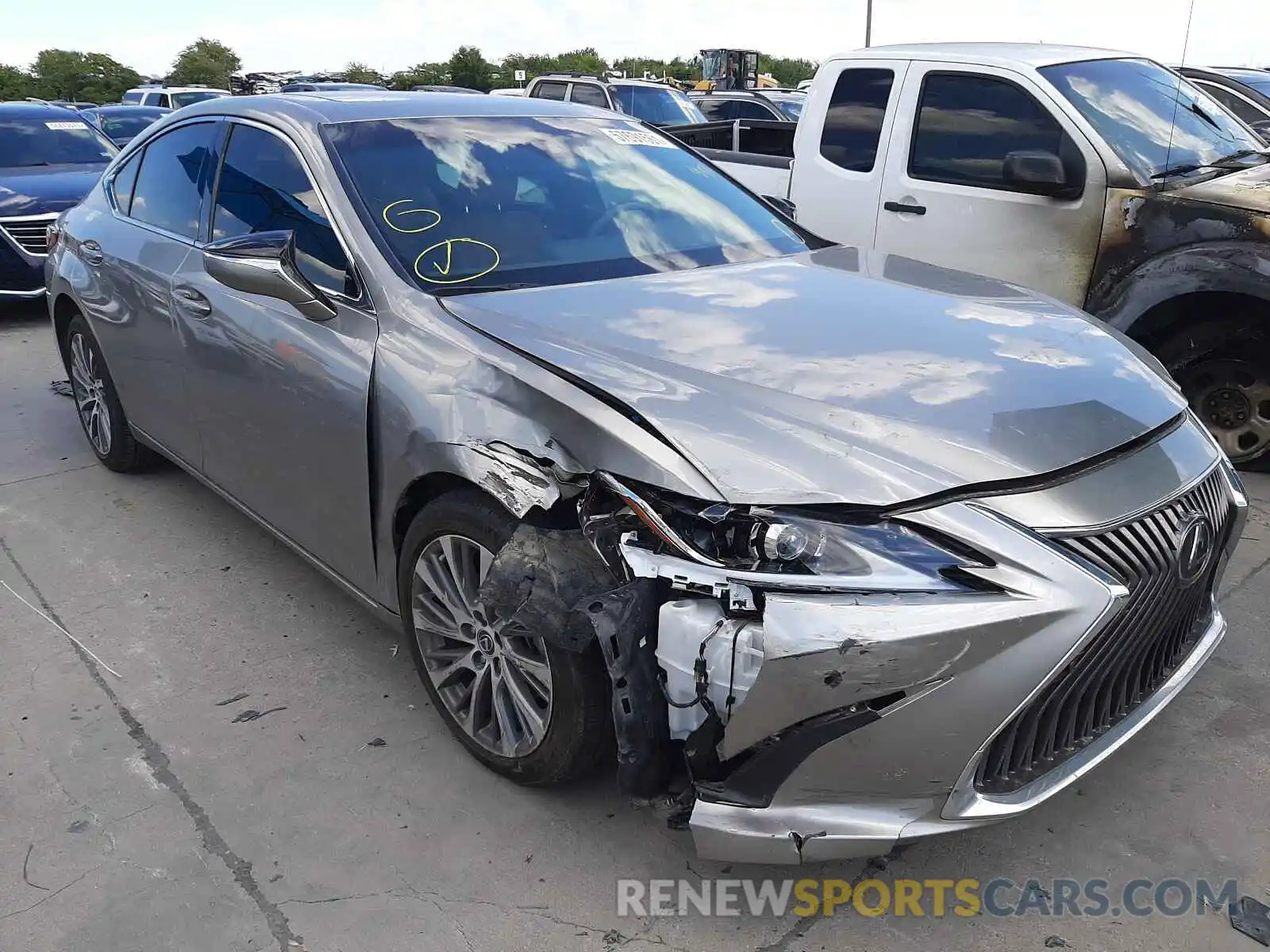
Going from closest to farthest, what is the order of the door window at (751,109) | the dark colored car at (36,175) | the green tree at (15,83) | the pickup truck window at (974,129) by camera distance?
the pickup truck window at (974,129)
the dark colored car at (36,175)
the door window at (751,109)
the green tree at (15,83)

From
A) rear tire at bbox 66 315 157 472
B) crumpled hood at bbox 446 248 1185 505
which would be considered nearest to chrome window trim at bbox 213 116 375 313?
crumpled hood at bbox 446 248 1185 505

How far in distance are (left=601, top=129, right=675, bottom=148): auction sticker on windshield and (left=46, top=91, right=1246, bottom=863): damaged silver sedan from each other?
33 mm

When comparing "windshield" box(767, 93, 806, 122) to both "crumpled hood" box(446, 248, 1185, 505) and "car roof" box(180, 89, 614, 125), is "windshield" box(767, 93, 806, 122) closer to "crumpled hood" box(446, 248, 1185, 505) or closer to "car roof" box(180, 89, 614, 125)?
"car roof" box(180, 89, 614, 125)

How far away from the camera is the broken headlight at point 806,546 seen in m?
2.05

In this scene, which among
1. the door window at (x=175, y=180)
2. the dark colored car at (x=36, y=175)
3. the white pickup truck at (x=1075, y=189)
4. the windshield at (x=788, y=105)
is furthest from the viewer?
the windshield at (x=788, y=105)

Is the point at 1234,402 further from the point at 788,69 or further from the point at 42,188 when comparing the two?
the point at 788,69

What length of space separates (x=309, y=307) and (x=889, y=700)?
6.53 feet

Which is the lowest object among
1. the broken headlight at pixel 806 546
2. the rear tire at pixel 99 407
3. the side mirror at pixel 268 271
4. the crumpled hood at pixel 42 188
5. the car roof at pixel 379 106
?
the rear tire at pixel 99 407

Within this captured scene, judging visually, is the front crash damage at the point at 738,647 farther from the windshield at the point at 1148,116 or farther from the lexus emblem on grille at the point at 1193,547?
the windshield at the point at 1148,116

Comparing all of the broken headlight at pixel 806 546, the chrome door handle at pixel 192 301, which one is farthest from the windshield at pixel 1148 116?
the chrome door handle at pixel 192 301

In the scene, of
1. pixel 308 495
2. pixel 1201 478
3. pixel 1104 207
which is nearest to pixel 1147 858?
pixel 1201 478

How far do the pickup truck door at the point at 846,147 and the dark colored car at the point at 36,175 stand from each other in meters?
6.29

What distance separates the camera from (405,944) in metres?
2.33

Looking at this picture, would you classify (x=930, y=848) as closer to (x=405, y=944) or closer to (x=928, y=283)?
(x=405, y=944)
